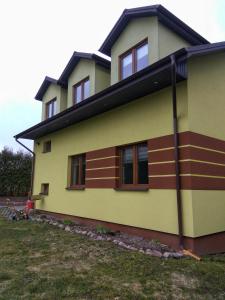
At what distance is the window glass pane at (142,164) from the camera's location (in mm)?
7023

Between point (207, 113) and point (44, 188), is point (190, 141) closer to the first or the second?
point (207, 113)

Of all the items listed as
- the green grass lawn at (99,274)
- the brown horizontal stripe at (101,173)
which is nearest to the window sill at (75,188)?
the brown horizontal stripe at (101,173)

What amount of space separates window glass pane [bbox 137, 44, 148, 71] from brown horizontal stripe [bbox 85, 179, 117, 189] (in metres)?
3.63

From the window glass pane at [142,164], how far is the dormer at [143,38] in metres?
2.55

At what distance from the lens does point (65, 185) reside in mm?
10359

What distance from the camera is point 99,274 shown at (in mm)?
4203

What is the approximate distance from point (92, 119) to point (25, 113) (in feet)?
65.5

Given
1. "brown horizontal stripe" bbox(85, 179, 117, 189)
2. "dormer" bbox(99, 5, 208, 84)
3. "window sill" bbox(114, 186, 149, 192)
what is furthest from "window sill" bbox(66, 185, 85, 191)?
"dormer" bbox(99, 5, 208, 84)

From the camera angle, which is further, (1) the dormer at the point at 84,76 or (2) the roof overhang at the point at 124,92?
(1) the dormer at the point at 84,76

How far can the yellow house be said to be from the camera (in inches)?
232

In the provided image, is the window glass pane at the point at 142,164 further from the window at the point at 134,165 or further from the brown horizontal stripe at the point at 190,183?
the brown horizontal stripe at the point at 190,183

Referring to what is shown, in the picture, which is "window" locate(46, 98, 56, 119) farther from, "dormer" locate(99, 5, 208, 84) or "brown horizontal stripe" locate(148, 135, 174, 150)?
"brown horizontal stripe" locate(148, 135, 174, 150)

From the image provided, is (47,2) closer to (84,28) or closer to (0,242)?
(84,28)

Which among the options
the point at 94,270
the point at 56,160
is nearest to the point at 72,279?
the point at 94,270
